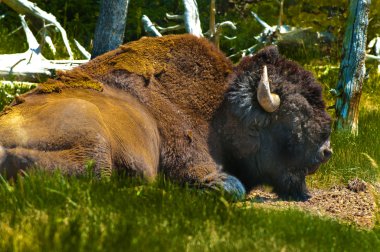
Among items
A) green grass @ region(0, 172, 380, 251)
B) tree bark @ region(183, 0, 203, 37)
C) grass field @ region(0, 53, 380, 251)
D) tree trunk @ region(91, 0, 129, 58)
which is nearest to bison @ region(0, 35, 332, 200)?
grass field @ region(0, 53, 380, 251)

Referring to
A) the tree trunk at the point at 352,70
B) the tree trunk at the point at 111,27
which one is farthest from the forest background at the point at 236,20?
the tree trunk at the point at 111,27

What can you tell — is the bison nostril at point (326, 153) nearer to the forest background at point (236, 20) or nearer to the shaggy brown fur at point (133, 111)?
the shaggy brown fur at point (133, 111)

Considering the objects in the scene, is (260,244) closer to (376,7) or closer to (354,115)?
(354,115)

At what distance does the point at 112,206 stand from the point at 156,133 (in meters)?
1.90

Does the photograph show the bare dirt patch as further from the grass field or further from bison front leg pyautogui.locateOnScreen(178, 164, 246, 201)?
the grass field

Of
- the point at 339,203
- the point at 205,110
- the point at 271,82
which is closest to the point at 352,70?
the point at 271,82

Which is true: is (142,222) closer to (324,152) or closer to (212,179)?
(212,179)

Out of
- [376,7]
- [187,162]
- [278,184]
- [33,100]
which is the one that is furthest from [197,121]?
[376,7]

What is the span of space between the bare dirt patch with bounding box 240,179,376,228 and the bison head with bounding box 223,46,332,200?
0.20 meters

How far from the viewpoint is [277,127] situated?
7.06 metres

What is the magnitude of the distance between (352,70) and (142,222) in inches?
219

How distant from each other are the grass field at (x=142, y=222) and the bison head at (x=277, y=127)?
53.5 inches

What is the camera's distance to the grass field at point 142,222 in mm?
4215

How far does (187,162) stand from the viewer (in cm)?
671
